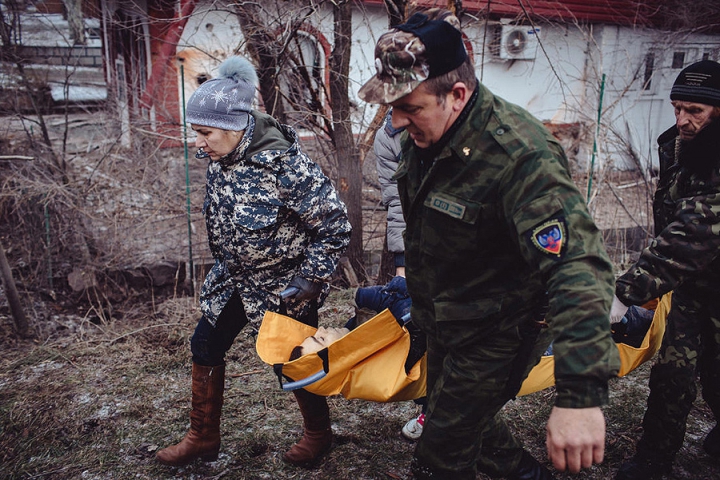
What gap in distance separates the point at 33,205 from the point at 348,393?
5.01 m

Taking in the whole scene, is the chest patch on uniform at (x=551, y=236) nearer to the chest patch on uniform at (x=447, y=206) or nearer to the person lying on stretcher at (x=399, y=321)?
the chest patch on uniform at (x=447, y=206)

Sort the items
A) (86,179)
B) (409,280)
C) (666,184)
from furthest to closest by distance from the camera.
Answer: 1. (86,179)
2. (666,184)
3. (409,280)

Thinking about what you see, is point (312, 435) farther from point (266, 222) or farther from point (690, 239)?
point (690, 239)

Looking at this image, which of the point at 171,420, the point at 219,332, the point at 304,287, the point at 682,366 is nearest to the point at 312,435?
the point at 219,332

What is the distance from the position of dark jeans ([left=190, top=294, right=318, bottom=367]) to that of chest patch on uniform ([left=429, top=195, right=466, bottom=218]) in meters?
1.28

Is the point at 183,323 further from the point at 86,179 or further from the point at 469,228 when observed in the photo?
the point at 469,228

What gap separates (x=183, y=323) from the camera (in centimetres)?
503

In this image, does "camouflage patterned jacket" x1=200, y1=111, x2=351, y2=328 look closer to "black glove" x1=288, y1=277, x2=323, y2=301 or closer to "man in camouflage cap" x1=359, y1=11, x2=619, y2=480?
"black glove" x1=288, y1=277, x2=323, y2=301

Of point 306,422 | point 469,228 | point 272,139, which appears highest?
point 272,139

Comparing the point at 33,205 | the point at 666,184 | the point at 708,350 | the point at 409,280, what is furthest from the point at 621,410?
the point at 33,205

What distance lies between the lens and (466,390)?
6.72 ft

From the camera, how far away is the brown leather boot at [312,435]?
307 cm

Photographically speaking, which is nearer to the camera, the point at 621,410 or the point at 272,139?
the point at 272,139

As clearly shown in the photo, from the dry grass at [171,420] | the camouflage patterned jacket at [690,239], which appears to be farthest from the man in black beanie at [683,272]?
the dry grass at [171,420]
